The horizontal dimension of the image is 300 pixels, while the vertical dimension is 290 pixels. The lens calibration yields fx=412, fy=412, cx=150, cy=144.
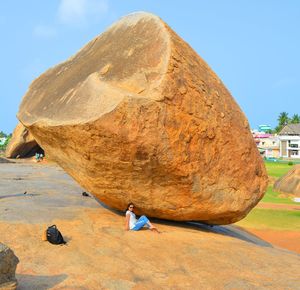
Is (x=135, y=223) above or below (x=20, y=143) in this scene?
below

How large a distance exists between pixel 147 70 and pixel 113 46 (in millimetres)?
1144

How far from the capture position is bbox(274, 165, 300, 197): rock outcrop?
783 inches

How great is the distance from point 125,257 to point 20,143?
978 inches

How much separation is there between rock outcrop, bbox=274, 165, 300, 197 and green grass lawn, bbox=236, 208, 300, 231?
544cm

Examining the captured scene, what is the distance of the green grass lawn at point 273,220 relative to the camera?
12.0 m

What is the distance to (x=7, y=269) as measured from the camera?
366 cm

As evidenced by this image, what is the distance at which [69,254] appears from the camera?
4.93 meters

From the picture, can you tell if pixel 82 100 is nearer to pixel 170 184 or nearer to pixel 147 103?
pixel 147 103

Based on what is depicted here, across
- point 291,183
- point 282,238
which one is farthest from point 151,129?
point 291,183

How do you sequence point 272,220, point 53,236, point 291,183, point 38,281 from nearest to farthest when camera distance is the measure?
point 38,281
point 53,236
point 272,220
point 291,183

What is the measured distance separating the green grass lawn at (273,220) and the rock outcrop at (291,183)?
5.44m

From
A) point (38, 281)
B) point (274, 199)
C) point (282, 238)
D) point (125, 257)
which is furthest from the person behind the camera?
point (274, 199)

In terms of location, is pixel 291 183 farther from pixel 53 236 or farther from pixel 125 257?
pixel 53 236

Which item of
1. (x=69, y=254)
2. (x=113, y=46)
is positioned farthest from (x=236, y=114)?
(x=69, y=254)
